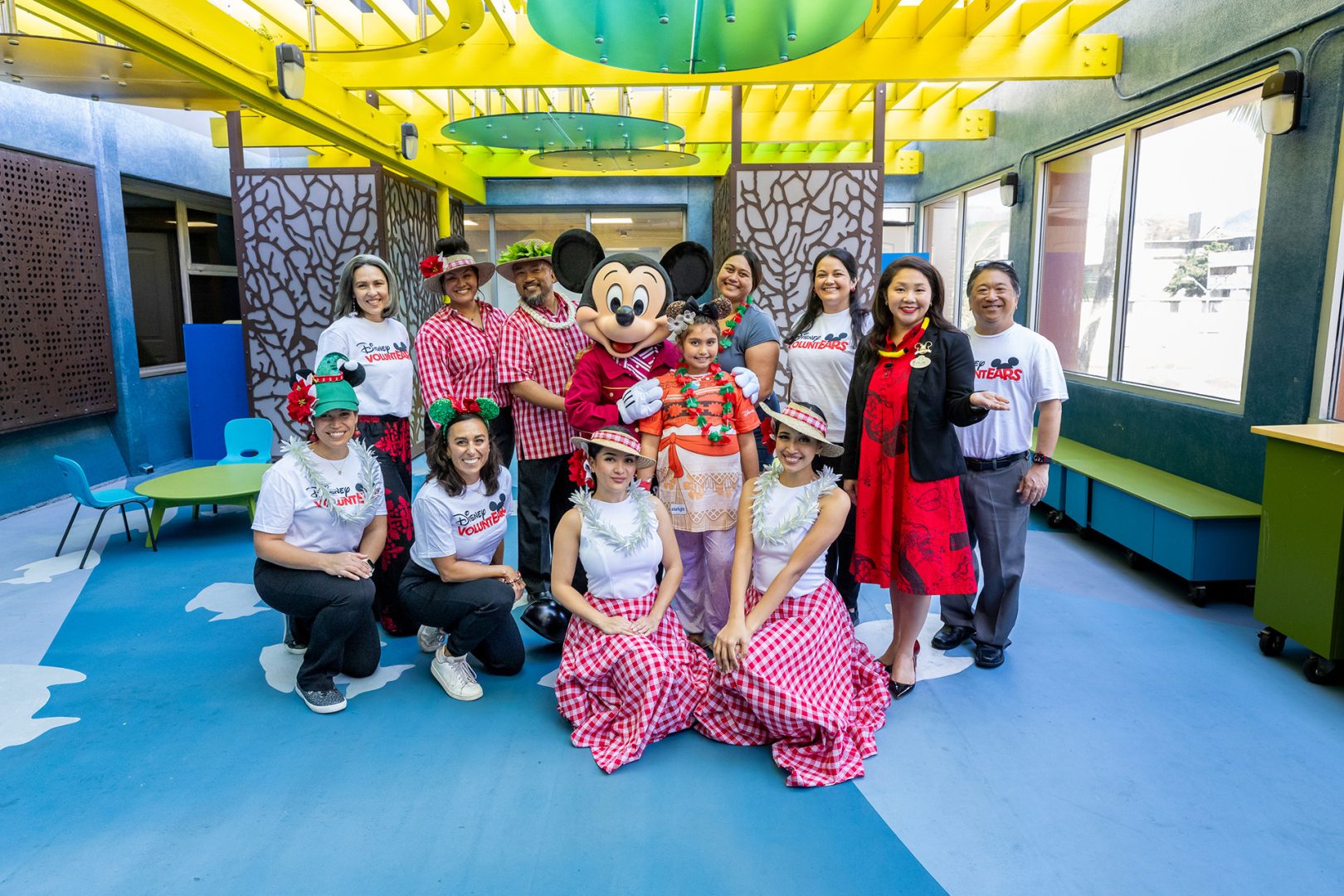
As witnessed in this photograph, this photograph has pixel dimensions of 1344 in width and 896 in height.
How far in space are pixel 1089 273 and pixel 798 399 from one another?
411cm

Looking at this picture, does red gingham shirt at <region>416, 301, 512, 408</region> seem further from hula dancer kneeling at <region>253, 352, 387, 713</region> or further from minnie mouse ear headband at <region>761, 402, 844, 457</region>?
minnie mouse ear headband at <region>761, 402, 844, 457</region>

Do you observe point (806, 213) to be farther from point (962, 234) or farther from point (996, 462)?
point (962, 234)

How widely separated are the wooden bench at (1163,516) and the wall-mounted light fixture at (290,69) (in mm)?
4683

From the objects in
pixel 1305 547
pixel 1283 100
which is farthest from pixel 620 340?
pixel 1283 100

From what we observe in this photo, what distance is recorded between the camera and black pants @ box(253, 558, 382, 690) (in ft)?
9.70

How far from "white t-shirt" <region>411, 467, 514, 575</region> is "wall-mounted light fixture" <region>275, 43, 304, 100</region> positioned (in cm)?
242

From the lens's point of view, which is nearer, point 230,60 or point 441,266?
point 441,266

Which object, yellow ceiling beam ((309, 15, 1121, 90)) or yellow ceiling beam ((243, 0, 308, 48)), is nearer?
yellow ceiling beam ((243, 0, 308, 48))

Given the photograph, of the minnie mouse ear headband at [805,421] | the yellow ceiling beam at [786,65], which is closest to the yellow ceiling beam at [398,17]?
the yellow ceiling beam at [786,65]

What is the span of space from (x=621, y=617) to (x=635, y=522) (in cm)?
32

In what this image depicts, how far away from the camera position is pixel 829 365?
10.9 ft

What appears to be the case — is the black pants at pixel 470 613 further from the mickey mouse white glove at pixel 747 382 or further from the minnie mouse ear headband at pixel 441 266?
the minnie mouse ear headband at pixel 441 266

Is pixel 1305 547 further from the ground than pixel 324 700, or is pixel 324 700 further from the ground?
pixel 1305 547

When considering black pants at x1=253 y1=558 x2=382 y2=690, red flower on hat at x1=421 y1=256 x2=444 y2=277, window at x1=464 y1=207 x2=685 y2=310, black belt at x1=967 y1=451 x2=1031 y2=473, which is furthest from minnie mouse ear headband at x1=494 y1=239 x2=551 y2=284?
window at x1=464 y1=207 x2=685 y2=310
